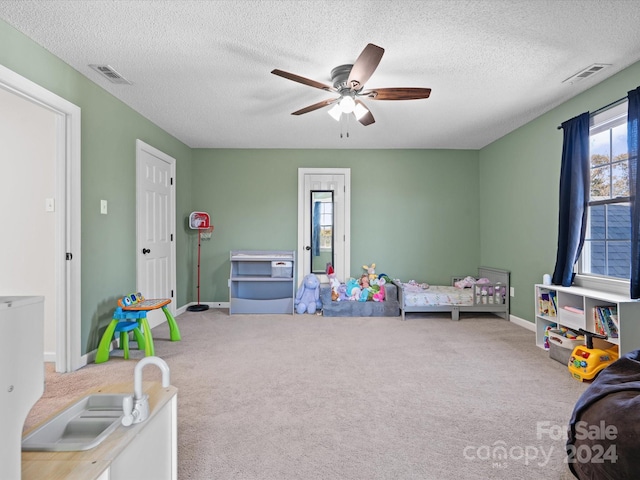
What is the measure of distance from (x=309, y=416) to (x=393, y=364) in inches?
42.9

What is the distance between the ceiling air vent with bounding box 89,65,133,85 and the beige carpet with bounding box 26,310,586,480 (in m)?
2.45

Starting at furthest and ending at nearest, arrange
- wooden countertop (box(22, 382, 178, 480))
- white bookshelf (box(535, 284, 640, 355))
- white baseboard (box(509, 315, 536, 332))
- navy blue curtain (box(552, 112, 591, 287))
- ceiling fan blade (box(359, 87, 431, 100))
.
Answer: white baseboard (box(509, 315, 536, 332))
navy blue curtain (box(552, 112, 591, 287))
ceiling fan blade (box(359, 87, 431, 100))
white bookshelf (box(535, 284, 640, 355))
wooden countertop (box(22, 382, 178, 480))

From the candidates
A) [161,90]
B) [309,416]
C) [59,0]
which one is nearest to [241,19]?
[59,0]

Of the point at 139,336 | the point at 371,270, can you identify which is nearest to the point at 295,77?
the point at 139,336

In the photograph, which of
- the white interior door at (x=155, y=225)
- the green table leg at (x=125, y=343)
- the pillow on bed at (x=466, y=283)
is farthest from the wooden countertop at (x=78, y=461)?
the pillow on bed at (x=466, y=283)

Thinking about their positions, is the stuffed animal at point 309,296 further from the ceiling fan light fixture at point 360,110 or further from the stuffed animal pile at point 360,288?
the ceiling fan light fixture at point 360,110

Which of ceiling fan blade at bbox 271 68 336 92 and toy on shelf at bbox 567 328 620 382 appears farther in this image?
toy on shelf at bbox 567 328 620 382

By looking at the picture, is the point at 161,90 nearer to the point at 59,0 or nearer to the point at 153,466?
the point at 59,0

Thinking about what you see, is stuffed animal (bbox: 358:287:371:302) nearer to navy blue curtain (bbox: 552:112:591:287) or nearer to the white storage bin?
the white storage bin

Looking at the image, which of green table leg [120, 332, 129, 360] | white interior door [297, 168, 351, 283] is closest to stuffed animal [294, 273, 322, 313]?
white interior door [297, 168, 351, 283]

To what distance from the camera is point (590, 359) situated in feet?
8.04

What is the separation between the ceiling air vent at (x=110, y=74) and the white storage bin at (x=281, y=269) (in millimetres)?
2745

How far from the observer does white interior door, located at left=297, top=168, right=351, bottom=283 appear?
5258mm

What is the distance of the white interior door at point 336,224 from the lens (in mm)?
5258
